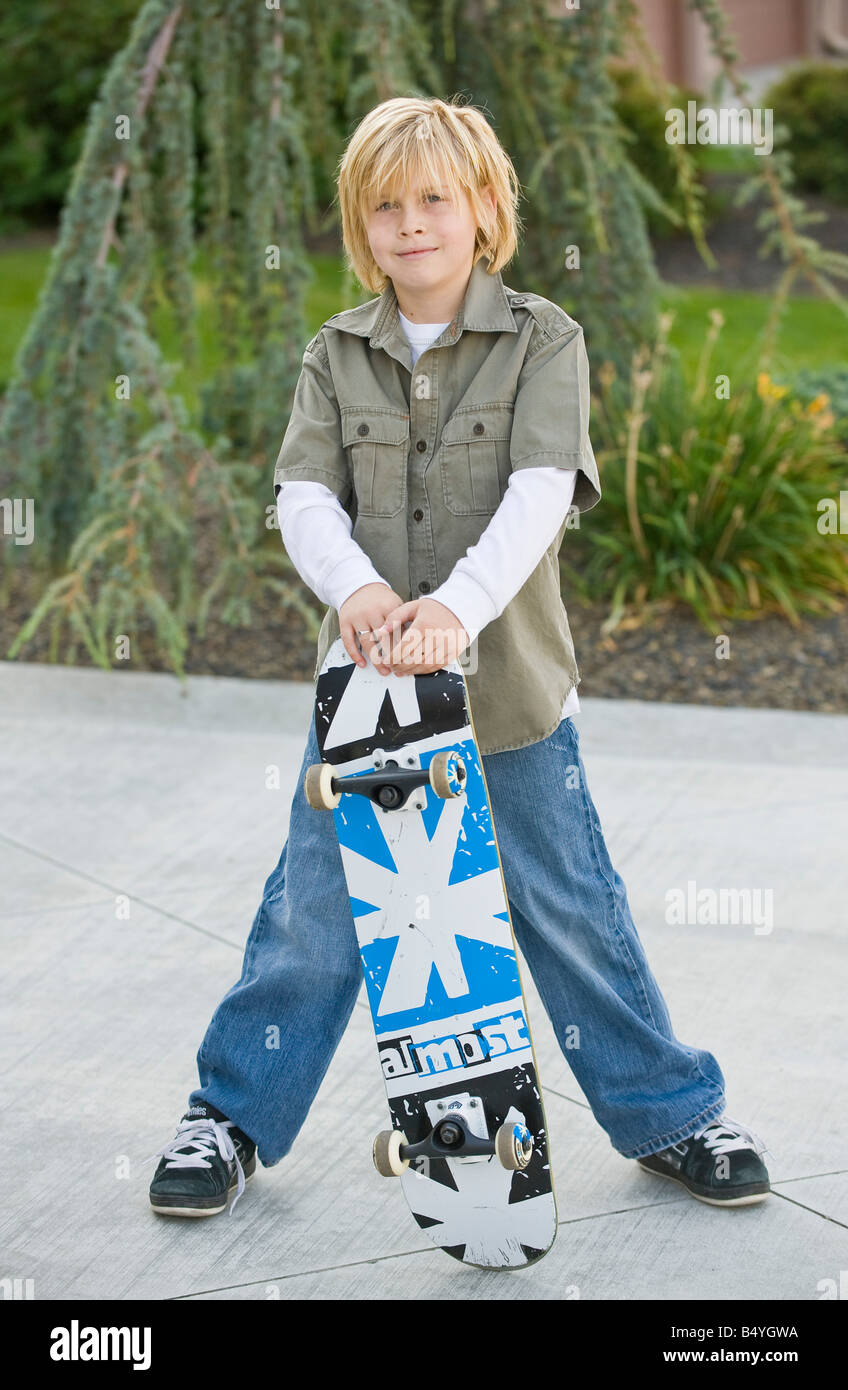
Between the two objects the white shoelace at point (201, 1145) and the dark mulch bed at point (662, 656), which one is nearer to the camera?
the white shoelace at point (201, 1145)

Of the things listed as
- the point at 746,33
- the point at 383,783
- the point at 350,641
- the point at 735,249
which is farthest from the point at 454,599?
the point at 746,33

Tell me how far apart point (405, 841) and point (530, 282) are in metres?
4.19

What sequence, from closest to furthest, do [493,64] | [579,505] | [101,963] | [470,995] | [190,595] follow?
[470,995] < [579,505] < [101,963] < [190,595] < [493,64]

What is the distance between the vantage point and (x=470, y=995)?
7.37 feet

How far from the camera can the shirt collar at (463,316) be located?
231cm

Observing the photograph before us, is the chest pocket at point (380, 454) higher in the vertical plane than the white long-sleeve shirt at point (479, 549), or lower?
higher

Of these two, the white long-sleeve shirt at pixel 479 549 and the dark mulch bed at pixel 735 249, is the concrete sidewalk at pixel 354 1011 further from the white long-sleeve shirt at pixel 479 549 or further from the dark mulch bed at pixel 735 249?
the dark mulch bed at pixel 735 249

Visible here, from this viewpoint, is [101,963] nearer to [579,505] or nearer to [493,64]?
[579,505]

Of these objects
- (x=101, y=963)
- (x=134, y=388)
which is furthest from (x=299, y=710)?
(x=101, y=963)

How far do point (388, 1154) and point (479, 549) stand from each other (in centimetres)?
88

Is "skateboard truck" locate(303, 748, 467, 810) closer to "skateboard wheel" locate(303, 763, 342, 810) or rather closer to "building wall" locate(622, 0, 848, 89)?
A: "skateboard wheel" locate(303, 763, 342, 810)

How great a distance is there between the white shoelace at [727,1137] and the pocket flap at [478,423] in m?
1.17

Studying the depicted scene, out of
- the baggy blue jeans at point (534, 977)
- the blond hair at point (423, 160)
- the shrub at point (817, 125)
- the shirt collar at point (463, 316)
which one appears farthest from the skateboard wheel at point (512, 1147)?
the shrub at point (817, 125)

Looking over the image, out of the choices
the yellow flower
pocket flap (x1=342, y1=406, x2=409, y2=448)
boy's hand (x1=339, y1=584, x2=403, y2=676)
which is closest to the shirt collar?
pocket flap (x1=342, y1=406, x2=409, y2=448)
